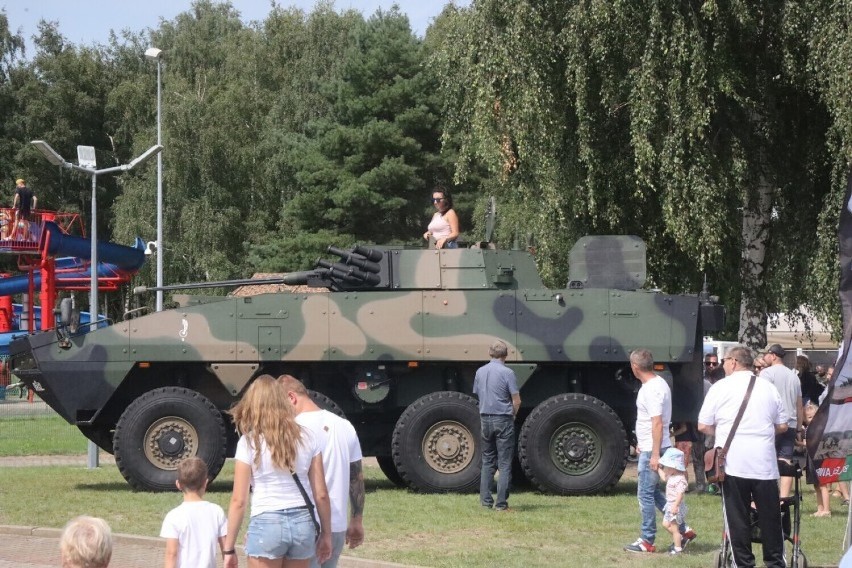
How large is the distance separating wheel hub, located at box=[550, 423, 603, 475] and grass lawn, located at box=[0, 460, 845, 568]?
1.23ft

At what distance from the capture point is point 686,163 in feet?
60.1

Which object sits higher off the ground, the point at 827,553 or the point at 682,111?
the point at 682,111

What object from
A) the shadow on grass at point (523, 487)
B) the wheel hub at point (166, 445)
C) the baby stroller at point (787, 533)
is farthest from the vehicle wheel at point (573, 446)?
the baby stroller at point (787, 533)

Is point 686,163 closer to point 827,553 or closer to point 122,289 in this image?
point 827,553

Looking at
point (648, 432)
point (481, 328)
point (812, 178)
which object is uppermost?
point (812, 178)

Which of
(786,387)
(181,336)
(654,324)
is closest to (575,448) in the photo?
(654,324)

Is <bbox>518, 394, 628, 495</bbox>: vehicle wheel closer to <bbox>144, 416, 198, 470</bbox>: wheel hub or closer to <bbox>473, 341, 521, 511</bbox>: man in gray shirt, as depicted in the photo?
<bbox>473, 341, 521, 511</bbox>: man in gray shirt

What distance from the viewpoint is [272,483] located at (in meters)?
6.36

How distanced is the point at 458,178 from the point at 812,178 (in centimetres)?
536

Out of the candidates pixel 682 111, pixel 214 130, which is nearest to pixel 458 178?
pixel 682 111

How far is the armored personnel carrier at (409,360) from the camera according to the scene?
1462 centimetres

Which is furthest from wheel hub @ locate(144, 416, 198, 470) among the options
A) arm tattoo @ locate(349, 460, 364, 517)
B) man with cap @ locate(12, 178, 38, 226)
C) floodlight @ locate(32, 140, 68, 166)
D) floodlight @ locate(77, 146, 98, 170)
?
man with cap @ locate(12, 178, 38, 226)

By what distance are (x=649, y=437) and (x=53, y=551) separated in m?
4.92

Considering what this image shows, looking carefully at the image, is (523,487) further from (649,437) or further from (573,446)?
(649,437)
